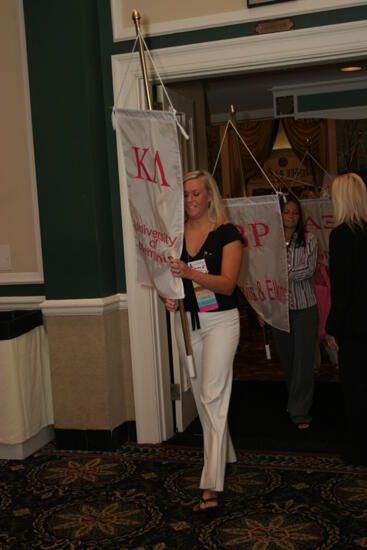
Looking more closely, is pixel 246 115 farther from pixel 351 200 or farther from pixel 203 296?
pixel 203 296

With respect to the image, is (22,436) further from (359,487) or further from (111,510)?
(359,487)

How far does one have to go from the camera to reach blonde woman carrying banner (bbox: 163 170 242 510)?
313 cm

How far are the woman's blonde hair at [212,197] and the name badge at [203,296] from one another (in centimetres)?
23

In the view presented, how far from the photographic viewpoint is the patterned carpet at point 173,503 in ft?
9.57

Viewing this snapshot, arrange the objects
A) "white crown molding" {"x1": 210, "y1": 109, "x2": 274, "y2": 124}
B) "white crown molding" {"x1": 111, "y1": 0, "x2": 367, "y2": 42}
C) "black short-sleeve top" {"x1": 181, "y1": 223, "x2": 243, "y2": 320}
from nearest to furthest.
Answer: "black short-sleeve top" {"x1": 181, "y1": 223, "x2": 243, "y2": 320}
"white crown molding" {"x1": 111, "y1": 0, "x2": 367, "y2": 42}
"white crown molding" {"x1": 210, "y1": 109, "x2": 274, "y2": 124}

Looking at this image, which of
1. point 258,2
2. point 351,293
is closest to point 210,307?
point 351,293

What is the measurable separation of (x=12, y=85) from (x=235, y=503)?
2896 mm

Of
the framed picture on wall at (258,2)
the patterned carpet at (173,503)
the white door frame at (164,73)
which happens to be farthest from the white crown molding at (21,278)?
the framed picture on wall at (258,2)

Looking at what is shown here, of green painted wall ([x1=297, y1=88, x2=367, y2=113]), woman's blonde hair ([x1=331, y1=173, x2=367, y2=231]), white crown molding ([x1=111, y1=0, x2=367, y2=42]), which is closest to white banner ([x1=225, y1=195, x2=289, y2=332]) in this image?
woman's blonde hair ([x1=331, y1=173, x2=367, y2=231])

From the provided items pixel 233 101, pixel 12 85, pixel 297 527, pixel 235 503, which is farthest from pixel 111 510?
pixel 233 101

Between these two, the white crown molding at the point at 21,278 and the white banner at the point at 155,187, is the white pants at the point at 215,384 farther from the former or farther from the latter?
the white crown molding at the point at 21,278

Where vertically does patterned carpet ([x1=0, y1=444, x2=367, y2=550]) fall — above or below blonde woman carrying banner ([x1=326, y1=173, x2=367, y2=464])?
below

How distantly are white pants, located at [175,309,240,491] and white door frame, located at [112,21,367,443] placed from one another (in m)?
0.99

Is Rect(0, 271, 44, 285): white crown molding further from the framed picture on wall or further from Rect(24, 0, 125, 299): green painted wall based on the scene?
the framed picture on wall
